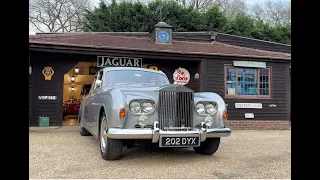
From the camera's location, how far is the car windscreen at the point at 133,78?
5.45 m

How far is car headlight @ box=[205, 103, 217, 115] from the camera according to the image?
446 cm

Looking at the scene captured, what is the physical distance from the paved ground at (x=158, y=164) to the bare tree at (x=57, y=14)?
25836 millimetres

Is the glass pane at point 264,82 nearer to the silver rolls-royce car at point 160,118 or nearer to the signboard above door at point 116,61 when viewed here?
the signboard above door at point 116,61

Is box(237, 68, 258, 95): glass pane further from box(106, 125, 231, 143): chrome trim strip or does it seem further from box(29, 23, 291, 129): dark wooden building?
box(106, 125, 231, 143): chrome trim strip

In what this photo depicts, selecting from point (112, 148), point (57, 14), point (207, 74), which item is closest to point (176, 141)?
point (112, 148)

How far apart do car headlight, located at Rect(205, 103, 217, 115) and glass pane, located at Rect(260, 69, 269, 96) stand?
23.8 ft

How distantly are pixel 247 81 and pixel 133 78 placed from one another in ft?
21.8

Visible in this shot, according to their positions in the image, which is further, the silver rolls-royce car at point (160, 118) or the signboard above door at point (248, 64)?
the signboard above door at point (248, 64)

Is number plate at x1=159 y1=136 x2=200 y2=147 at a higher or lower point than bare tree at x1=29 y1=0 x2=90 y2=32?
lower

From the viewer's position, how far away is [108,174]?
3.60 meters

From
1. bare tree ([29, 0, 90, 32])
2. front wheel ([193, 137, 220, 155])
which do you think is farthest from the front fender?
bare tree ([29, 0, 90, 32])

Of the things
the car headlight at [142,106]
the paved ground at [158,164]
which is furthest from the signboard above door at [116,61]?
the car headlight at [142,106]
